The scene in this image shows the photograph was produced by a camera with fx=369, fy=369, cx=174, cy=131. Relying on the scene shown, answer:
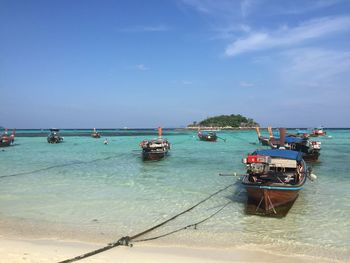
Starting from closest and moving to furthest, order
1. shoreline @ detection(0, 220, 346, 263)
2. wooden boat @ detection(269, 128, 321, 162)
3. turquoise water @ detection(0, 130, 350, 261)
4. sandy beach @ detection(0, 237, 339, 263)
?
sandy beach @ detection(0, 237, 339, 263) → shoreline @ detection(0, 220, 346, 263) → turquoise water @ detection(0, 130, 350, 261) → wooden boat @ detection(269, 128, 321, 162)

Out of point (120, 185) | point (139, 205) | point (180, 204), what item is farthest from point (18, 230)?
point (120, 185)

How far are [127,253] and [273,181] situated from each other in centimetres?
842

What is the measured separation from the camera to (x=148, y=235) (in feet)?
40.1

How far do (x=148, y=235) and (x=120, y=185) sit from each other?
1049cm

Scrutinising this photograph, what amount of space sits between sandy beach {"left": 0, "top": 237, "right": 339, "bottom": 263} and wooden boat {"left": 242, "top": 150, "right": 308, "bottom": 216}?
4189mm

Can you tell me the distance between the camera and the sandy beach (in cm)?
946

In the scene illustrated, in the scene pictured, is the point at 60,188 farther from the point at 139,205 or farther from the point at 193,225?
the point at 193,225

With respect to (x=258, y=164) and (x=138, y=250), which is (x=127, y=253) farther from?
(x=258, y=164)

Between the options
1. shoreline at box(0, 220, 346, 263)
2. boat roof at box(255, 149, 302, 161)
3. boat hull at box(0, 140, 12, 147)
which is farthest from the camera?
boat hull at box(0, 140, 12, 147)

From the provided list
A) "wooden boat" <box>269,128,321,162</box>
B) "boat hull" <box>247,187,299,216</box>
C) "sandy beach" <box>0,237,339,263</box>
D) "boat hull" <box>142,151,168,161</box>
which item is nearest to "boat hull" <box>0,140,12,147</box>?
"boat hull" <box>142,151,168,161</box>

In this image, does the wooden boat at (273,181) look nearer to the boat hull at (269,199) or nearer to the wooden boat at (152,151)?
the boat hull at (269,199)

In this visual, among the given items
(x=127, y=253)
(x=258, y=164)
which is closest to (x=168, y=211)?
(x=258, y=164)

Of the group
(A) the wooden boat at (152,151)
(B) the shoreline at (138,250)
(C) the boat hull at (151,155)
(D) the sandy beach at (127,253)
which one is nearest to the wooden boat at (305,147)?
(A) the wooden boat at (152,151)

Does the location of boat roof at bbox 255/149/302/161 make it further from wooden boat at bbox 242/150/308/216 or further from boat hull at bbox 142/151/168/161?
boat hull at bbox 142/151/168/161
